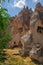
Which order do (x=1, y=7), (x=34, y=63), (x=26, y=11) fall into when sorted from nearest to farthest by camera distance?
(x=1, y=7)
(x=34, y=63)
(x=26, y=11)

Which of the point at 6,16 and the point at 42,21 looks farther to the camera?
the point at 42,21

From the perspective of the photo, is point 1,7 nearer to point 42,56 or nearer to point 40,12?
point 42,56

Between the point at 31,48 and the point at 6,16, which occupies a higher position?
the point at 6,16

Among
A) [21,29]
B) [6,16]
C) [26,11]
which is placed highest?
[6,16]

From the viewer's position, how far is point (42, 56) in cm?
2347

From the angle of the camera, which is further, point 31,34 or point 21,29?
point 21,29

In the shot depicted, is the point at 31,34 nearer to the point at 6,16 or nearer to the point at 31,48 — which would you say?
the point at 31,48

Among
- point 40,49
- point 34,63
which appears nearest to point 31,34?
point 40,49

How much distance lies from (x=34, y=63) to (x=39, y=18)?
6092 millimetres

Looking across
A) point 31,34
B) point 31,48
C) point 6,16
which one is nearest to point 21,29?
point 31,34

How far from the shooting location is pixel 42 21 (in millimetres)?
26094

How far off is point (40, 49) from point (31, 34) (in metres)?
5.18

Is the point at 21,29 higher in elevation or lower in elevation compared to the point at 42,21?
lower

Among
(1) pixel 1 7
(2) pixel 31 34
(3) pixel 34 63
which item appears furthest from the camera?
(2) pixel 31 34
